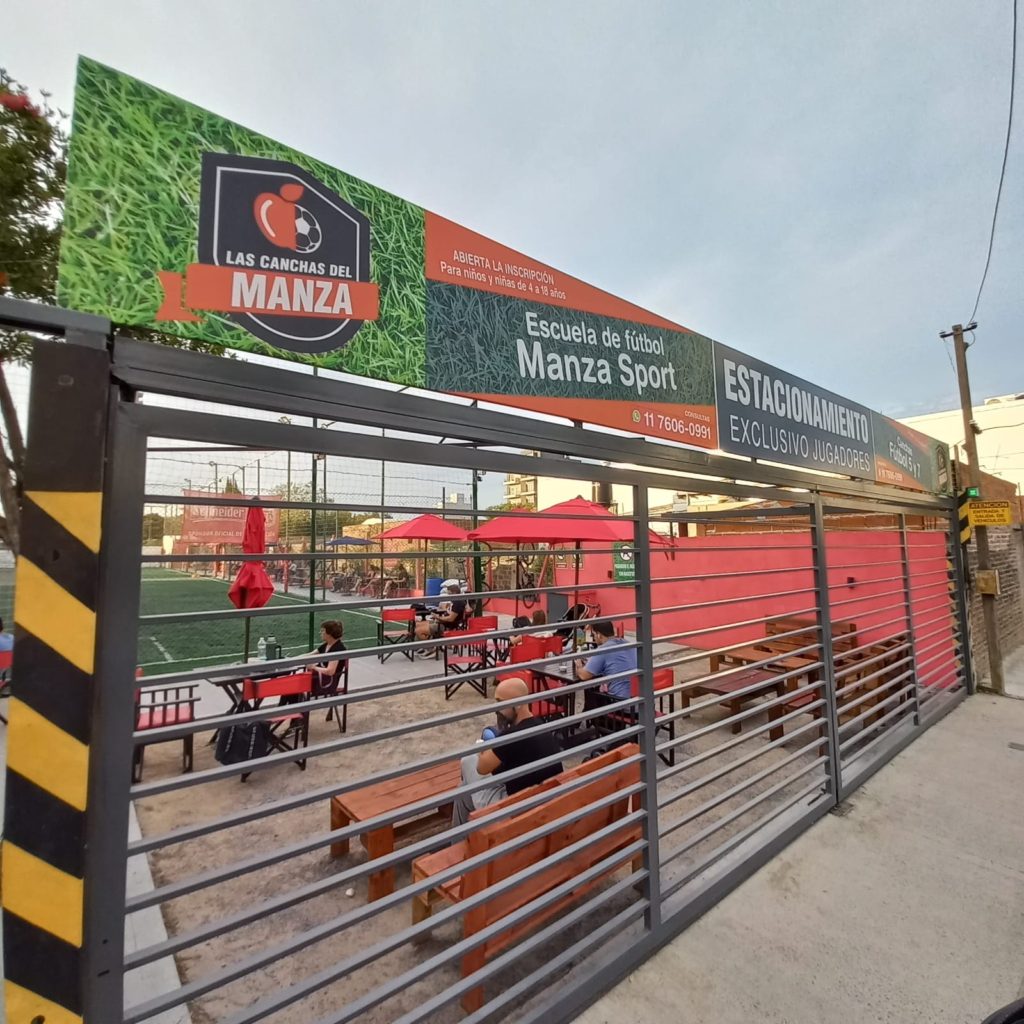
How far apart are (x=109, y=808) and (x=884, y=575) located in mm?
9018

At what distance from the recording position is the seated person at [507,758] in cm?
289

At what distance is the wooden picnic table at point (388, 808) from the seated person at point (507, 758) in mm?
164

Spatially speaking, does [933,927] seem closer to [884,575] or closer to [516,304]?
[516,304]

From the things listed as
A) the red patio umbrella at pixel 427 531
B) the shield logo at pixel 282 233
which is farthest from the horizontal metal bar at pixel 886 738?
the red patio umbrella at pixel 427 531

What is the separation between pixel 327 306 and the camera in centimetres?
187

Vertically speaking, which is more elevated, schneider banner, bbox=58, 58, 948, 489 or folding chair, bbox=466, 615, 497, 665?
schneider banner, bbox=58, 58, 948, 489

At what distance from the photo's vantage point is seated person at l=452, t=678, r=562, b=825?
2.89m

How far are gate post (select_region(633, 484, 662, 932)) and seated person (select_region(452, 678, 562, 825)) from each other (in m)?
0.49

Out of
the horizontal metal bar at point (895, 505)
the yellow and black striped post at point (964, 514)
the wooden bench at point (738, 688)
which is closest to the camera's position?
the horizontal metal bar at point (895, 505)

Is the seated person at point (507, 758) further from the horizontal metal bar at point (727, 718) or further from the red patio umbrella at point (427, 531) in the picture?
the red patio umbrella at point (427, 531)

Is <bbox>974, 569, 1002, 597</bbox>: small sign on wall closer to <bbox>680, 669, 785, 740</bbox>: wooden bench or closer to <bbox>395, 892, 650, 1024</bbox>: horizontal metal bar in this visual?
<bbox>680, 669, 785, 740</bbox>: wooden bench

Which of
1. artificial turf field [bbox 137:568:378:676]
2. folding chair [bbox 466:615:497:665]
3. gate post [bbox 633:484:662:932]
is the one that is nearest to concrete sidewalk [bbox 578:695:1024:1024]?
gate post [bbox 633:484:662:932]

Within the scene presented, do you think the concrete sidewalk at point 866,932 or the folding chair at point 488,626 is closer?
the concrete sidewalk at point 866,932

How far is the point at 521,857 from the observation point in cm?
249
